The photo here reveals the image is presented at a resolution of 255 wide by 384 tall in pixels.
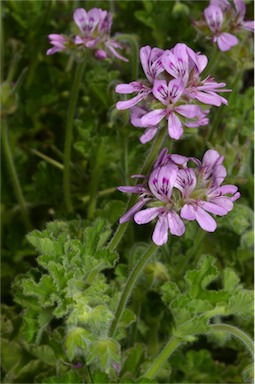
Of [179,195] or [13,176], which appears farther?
[13,176]

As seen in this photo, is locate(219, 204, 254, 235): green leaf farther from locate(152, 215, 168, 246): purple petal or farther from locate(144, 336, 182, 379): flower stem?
locate(152, 215, 168, 246): purple petal

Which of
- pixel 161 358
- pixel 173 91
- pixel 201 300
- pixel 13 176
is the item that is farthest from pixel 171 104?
pixel 13 176

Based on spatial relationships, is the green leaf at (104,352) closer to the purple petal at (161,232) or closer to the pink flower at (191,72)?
the purple petal at (161,232)

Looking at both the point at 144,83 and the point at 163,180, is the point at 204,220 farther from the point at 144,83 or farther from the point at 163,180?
the point at 144,83

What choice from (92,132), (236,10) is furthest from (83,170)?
(236,10)

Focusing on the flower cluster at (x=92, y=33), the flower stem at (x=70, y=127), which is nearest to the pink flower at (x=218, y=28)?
the flower cluster at (x=92, y=33)

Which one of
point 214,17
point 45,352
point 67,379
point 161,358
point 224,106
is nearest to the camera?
point 67,379
